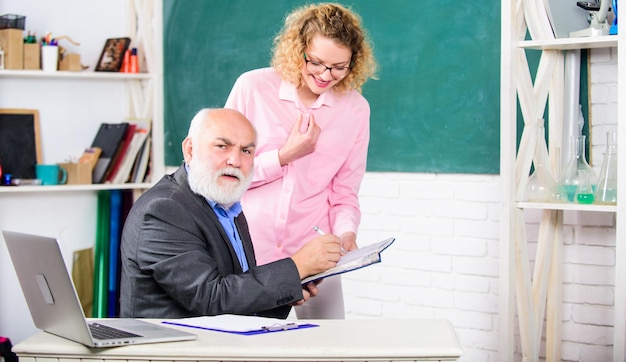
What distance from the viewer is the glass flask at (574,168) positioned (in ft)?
9.92

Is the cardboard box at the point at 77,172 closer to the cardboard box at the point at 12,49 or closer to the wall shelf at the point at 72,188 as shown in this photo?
the wall shelf at the point at 72,188

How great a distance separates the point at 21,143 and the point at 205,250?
2.58 meters

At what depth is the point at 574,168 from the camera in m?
3.03

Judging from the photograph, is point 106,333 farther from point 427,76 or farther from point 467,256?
point 427,76

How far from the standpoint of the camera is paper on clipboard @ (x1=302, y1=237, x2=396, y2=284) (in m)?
2.15

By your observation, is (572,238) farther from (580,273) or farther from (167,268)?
(167,268)

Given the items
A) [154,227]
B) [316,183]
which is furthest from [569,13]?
[154,227]

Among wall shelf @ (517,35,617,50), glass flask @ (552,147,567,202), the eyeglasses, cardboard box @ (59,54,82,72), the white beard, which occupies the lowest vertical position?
glass flask @ (552,147,567,202)

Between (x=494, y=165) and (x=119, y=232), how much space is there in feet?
7.61

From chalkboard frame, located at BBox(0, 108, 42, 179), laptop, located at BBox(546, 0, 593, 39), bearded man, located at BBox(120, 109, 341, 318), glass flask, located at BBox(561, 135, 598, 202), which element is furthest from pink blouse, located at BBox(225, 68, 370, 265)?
chalkboard frame, located at BBox(0, 108, 42, 179)

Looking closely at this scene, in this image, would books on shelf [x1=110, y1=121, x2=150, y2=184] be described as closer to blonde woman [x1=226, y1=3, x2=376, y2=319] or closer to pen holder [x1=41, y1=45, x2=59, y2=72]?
pen holder [x1=41, y1=45, x2=59, y2=72]

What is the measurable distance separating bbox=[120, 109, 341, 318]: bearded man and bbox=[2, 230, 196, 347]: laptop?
0.26 metres

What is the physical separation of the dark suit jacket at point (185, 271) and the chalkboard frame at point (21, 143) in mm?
2410

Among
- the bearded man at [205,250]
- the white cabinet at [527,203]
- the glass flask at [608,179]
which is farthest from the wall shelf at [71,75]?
the glass flask at [608,179]
